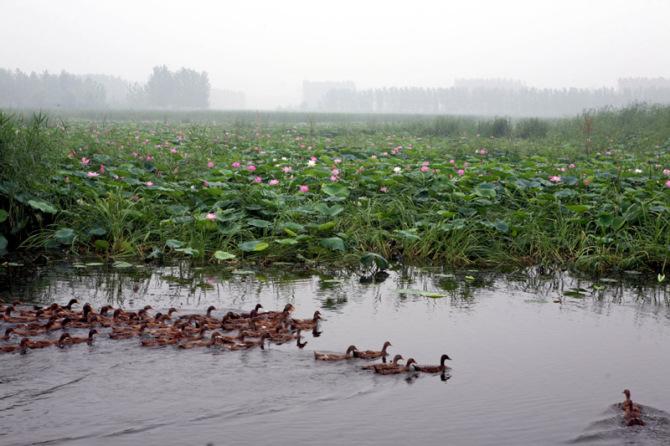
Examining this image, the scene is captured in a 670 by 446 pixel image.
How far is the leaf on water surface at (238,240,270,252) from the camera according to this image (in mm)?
7406

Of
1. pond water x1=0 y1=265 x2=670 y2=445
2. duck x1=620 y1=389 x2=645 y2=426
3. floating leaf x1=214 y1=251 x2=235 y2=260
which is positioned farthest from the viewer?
floating leaf x1=214 y1=251 x2=235 y2=260

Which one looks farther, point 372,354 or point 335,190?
point 335,190

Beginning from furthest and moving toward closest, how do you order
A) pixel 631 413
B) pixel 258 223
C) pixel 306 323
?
pixel 258 223 < pixel 306 323 < pixel 631 413

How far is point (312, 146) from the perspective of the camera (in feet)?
50.0

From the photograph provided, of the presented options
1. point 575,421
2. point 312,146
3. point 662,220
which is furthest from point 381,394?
point 312,146

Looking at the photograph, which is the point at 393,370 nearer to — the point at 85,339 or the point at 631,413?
the point at 631,413

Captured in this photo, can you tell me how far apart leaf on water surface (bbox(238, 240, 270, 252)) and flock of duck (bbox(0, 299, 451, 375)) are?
1.81m

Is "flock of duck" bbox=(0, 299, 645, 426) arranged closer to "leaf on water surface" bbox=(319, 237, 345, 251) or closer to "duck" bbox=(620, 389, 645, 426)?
"duck" bbox=(620, 389, 645, 426)

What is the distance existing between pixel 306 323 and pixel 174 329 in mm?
986

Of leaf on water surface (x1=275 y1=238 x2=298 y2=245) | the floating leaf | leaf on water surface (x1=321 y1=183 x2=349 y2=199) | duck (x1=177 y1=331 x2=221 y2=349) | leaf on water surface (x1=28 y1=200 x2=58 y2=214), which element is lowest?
duck (x1=177 y1=331 x2=221 y2=349)

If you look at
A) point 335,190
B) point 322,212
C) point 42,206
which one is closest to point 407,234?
point 322,212

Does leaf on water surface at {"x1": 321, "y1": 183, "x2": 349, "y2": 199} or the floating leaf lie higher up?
leaf on water surface at {"x1": 321, "y1": 183, "x2": 349, "y2": 199}

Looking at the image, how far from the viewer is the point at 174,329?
16.4ft

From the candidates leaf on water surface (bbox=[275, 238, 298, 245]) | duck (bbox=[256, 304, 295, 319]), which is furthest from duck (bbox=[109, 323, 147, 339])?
leaf on water surface (bbox=[275, 238, 298, 245])
